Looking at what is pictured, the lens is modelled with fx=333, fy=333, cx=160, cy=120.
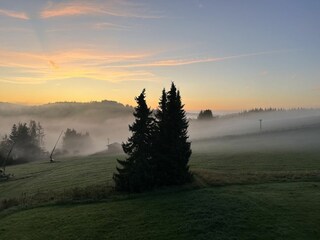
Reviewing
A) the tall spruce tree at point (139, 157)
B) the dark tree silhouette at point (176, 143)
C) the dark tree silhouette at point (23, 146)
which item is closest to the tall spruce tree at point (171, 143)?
the dark tree silhouette at point (176, 143)

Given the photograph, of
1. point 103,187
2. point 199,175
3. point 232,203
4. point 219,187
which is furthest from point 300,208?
point 103,187

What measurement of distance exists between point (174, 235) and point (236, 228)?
20.5ft

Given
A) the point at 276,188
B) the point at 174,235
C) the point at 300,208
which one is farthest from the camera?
the point at 276,188

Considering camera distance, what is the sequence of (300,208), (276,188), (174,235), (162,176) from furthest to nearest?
1. (162,176)
2. (276,188)
3. (300,208)
4. (174,235)

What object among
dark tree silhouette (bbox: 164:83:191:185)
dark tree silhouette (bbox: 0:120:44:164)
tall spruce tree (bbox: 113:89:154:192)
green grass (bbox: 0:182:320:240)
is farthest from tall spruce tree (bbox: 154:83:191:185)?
dark tree silhouette (bbox: 0:120:44:164)

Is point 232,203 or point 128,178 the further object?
point 128,178

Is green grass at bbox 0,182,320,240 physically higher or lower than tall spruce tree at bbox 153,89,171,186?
lower

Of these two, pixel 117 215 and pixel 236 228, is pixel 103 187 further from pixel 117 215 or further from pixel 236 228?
pixel 236 228

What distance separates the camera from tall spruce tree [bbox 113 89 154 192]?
49.5 meters

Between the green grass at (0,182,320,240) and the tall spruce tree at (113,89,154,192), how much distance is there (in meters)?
3.52

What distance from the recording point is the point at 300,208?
3819cm

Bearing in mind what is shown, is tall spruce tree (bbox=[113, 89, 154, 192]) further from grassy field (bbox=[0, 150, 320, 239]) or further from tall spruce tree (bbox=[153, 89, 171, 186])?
grassy field (bbox=[0, 150, 320, 239])

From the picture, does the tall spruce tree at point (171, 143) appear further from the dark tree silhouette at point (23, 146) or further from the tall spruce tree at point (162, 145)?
the dark tree silhouette at point (23, 146)

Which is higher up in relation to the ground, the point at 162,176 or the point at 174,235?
the point at 162,176
